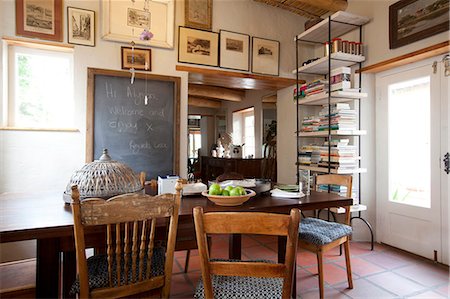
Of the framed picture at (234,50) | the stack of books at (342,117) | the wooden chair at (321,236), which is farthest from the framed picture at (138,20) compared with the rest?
the wooden chair at (321,236)

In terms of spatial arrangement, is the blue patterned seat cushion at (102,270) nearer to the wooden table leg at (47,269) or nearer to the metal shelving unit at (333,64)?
the wooden table leg at (47,269)

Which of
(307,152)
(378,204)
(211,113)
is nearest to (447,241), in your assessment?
(378,204)

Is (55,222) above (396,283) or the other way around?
above

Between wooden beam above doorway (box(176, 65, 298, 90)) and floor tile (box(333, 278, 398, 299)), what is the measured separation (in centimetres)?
245

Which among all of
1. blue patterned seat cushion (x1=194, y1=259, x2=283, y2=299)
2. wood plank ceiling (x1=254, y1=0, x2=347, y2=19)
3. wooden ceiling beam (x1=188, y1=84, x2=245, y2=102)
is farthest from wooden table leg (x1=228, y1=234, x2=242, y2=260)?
wooden ceiling beam (x1=188, y1=84, x2=245, y2=102)

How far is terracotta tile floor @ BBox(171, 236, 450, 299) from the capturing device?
215 cm

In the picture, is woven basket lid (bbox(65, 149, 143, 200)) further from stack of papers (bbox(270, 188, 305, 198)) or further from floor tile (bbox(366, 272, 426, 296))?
floor tile (bbox(366, 272, 426, 296))

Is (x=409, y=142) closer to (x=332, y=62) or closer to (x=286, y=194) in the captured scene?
(x=332, y=62)

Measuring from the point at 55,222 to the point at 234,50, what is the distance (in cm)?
283

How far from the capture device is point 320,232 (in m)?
2.08

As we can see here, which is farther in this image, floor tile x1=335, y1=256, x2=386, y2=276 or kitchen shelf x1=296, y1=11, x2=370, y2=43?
kitchen shelf x1=296, y1=11, x2=370, y2=43

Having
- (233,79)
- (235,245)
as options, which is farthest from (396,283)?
(233,79)

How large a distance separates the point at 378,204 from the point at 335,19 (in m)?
2.09

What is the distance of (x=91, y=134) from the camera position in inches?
114
